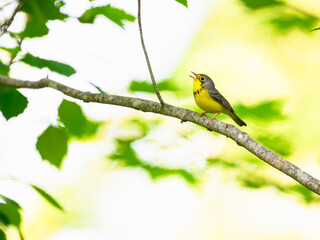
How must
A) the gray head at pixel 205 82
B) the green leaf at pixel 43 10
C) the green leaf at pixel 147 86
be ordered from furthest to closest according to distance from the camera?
1. the gray head at pixel 205 82
2. the green leaf at pixel 147 86
3. the green leaf at pixel 43 10

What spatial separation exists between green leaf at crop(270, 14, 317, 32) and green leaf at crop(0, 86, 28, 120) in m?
3.27

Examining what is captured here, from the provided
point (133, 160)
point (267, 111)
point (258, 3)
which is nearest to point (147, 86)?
point (133, 160)

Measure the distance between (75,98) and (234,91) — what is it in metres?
6.81

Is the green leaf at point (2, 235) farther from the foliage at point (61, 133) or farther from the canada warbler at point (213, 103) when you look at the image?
the canada warbler at point (213, 103)

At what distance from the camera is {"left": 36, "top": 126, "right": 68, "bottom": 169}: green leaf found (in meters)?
2.30

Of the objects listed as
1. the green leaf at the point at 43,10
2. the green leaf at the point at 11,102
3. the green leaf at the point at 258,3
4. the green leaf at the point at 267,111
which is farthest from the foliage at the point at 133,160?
the green leaf at the point at 43,10

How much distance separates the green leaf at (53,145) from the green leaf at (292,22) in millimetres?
3151

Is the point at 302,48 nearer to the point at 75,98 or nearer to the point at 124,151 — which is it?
the point at 124,151

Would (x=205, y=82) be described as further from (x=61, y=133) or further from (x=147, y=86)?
(x=61, y=133)

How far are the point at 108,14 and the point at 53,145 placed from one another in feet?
2.92

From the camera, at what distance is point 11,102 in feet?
7.64

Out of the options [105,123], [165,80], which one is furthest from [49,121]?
[105,123]

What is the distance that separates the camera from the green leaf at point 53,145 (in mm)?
2297

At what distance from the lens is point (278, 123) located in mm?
4070
